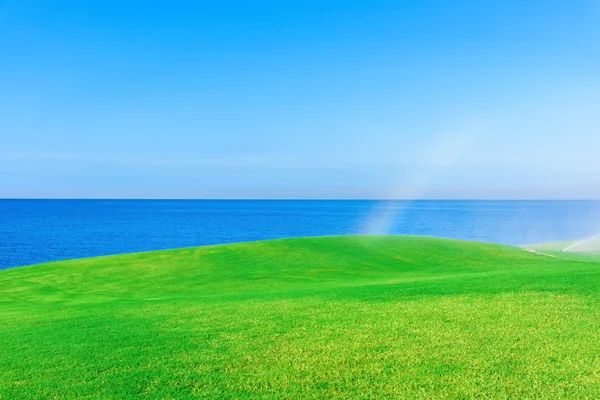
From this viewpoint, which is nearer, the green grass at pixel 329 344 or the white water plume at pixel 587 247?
the green grass at pixel 329 344

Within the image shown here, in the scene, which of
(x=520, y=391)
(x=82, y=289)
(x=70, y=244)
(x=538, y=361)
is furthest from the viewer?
(x=70, y=244)

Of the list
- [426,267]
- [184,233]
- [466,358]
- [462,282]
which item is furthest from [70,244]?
[466,358]

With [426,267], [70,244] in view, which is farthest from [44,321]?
[70,244]

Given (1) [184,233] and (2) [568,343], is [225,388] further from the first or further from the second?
(1) [184,233]

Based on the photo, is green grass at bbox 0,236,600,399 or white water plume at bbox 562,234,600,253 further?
white water plume at bbox 562,234,600,253

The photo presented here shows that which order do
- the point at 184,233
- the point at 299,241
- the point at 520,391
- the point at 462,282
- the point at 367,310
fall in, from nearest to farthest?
1. the point at 520,391
2. the point at 367,310
3. the point at 462,282
4. the point at 299,241
5. the point at 184,233

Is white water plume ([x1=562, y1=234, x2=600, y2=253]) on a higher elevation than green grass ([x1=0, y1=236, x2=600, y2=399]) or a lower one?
lower

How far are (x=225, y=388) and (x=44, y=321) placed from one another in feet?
26.9

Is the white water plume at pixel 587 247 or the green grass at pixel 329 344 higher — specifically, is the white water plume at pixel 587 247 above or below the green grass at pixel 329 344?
below

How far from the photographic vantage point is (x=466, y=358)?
334 inches

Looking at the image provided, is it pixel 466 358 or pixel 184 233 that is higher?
pixel 466 358

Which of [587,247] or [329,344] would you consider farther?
[587,247]

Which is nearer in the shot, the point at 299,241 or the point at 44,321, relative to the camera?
the point at 44,321

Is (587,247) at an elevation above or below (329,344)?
below
